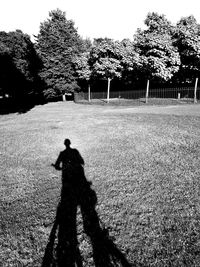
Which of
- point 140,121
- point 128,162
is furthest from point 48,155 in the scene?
point 140,121

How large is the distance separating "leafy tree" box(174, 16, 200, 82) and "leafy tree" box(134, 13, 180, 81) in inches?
30.8

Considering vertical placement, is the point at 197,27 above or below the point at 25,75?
above

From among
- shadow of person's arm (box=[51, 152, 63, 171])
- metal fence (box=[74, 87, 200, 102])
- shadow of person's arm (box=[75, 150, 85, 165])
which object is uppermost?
metal fence (box=[74, 87, 200, 102])

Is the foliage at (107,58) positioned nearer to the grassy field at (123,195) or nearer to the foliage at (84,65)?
the foliage at (84,65)

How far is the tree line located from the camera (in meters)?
20.4

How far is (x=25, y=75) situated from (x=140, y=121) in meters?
23.8

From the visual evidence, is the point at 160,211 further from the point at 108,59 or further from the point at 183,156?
the point at 108,59

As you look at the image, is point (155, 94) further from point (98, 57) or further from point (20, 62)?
point (20, 62)

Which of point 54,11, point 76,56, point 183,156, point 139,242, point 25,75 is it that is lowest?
point 139,242

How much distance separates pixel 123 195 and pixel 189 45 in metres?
20.3

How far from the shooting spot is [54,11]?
29906mm

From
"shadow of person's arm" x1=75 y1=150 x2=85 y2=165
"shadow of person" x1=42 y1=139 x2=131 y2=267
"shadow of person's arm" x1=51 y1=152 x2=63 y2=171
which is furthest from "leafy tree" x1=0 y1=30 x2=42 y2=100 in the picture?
"shadow of person" x1=42 y1=139 x2=131 y2=267

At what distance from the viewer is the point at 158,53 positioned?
20.1 m

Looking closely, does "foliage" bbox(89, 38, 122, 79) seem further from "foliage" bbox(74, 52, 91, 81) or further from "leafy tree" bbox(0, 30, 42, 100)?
"leafy tree" bbox(0, 30, 42, 100)
